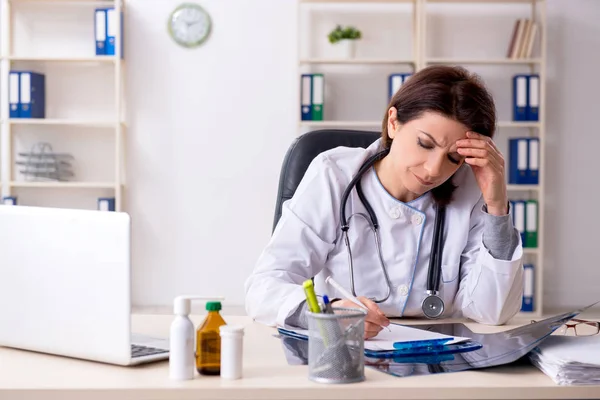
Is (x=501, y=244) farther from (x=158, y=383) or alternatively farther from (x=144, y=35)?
(x=144, y=35)

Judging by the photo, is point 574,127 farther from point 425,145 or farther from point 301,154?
point 425,145

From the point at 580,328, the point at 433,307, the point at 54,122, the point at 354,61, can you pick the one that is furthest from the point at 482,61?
the point at 580,328

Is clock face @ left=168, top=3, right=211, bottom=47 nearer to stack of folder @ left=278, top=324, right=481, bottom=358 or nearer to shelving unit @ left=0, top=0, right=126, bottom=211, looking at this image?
shelving unit @ left=0, top=0, right=126, bottom=211

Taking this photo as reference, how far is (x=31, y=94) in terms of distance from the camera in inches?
177

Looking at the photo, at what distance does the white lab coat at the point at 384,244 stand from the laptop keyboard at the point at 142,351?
0.45 metres

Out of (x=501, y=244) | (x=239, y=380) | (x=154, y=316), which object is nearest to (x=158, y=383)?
(x=239, y=380)

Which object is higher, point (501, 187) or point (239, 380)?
point (501, 187)

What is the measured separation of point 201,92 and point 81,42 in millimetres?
780

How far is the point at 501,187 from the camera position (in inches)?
65.1

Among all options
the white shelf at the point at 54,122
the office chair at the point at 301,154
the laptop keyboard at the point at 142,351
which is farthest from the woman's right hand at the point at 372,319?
the white shelf at the point at 54,122

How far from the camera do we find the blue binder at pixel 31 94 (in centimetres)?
446

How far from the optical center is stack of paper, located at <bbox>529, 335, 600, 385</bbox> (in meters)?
Answer: 1.08

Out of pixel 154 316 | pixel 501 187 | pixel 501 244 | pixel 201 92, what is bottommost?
pixel 154 316

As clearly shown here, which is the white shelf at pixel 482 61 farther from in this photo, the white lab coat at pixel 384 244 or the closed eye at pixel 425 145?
the closed eye at pixel 425 145
